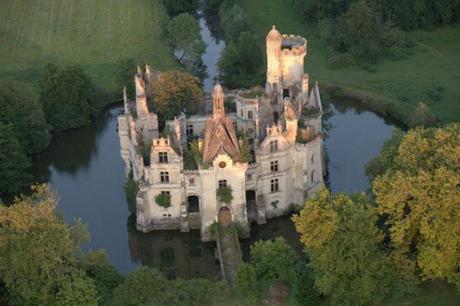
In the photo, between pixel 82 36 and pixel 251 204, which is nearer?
pixel 251 204

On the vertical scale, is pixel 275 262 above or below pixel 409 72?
below

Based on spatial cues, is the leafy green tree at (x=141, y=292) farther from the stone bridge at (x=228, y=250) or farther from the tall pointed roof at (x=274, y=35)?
the tall pointed roof at (x=274, y=35)

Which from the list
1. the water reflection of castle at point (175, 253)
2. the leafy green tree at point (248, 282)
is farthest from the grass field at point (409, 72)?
the leafy green tree at point (248, 282)

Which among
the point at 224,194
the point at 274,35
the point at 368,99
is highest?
the point at 274,35

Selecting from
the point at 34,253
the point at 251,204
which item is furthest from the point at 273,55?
the point at 34,253

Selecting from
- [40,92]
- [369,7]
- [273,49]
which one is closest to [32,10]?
[40,92]

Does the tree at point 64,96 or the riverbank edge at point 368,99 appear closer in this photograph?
the tree at point 64,96

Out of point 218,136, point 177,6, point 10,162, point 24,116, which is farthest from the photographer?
point 177,6

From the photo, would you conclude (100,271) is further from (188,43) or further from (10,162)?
(188,43)
